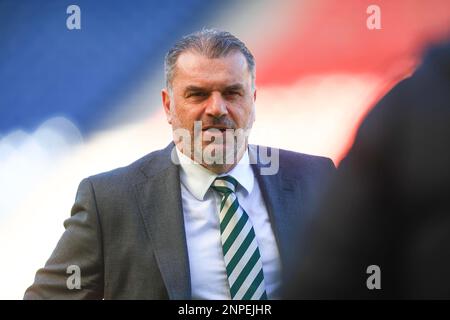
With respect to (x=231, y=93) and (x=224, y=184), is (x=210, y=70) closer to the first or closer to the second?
(x=231, y=93)

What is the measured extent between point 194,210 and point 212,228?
0.28 ft

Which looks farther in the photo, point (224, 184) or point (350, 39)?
point (350, 39)

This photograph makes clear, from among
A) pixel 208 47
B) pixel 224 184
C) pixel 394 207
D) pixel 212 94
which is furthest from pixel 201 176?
pixel 394 207

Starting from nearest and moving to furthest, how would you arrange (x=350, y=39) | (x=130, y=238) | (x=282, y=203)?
(x=130, y=238) → (x=282, y=203) → (x=350, y=39)

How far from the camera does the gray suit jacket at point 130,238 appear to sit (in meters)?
1.81

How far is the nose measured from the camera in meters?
1.85

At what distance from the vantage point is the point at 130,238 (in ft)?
6.01

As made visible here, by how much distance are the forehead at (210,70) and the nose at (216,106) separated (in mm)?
42

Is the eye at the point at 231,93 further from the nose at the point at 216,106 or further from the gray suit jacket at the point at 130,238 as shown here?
the gray suit jacket at the point at 130,238

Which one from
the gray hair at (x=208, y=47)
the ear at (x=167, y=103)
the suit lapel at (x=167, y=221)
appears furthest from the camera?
the ear at (x=167, y=103)

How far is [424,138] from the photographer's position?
2.04 m

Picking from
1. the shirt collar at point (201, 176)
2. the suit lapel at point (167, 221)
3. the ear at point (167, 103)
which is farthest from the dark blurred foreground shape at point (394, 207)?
the ear at point (167, 103)

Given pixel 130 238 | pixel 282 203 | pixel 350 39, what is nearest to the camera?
pixel 130 238
